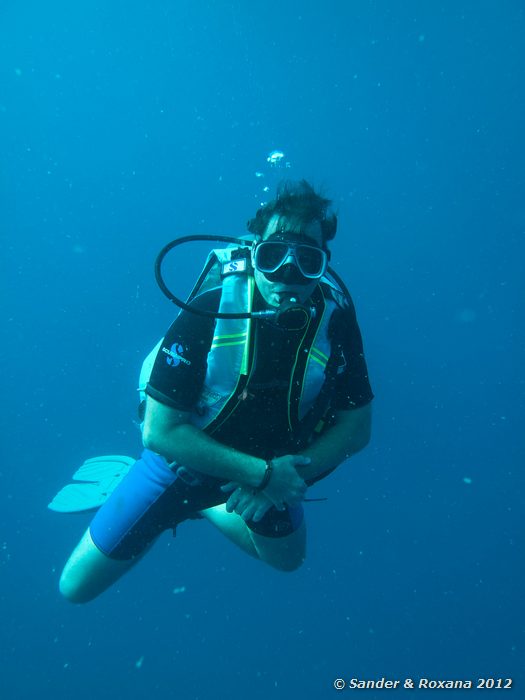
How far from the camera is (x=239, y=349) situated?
262cm

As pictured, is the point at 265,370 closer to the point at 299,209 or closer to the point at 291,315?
the point at 291,315

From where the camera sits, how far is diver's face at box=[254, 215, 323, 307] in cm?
241

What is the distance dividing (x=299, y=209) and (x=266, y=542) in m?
2.56

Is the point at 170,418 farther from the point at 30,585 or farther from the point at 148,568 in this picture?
the point at 30,585

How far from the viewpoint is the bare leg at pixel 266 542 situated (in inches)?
145

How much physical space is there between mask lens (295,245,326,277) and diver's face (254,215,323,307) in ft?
0.11

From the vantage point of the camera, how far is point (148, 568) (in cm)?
1298

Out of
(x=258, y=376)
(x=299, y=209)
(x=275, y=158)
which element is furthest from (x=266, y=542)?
(x=275, y=158)

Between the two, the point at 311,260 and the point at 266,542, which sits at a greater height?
the point at 311,260

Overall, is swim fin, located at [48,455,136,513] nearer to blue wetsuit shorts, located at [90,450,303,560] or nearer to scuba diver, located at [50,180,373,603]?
blue wetsuit shorts, located at [90,450,303,560]

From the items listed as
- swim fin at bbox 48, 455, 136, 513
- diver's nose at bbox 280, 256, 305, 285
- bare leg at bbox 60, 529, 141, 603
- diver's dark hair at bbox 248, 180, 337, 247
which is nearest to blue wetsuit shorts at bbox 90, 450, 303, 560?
bare leg at bbox 60, 529, 141, 603

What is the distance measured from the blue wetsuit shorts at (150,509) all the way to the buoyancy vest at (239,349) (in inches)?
31.5

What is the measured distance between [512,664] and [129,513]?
50.4 feet

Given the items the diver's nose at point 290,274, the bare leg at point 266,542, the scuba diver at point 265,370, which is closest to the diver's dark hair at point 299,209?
the scuba diver at point 265,370
